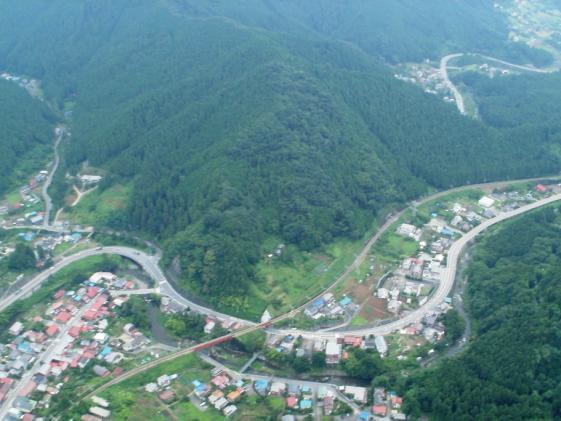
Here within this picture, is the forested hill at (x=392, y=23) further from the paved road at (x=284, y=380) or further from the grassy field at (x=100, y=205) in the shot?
the paved road at (x=284, y=380)

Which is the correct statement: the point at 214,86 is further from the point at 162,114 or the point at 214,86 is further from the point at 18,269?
the point at 18,269

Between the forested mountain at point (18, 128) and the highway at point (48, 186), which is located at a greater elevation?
the forested mountain at point (18, 128)

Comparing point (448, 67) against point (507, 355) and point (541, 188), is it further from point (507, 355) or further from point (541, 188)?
point (507, 355)

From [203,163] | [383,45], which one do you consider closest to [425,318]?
[203,163]

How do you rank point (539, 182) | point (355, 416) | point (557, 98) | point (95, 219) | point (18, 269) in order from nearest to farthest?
1. point (355, 416)
2. point (18, 269)
3. point (95, 219)
4. point (539, 182)
5. point (557, 98)

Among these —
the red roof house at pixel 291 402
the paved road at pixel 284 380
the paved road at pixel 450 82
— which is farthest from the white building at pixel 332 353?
the paved road at pixel 450 82

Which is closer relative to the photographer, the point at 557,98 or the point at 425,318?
the point at 425,318

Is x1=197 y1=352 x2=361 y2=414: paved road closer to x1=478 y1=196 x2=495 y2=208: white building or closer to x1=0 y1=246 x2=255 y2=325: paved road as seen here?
x1=0 y1=246 x2=255 y2=325: paved road
